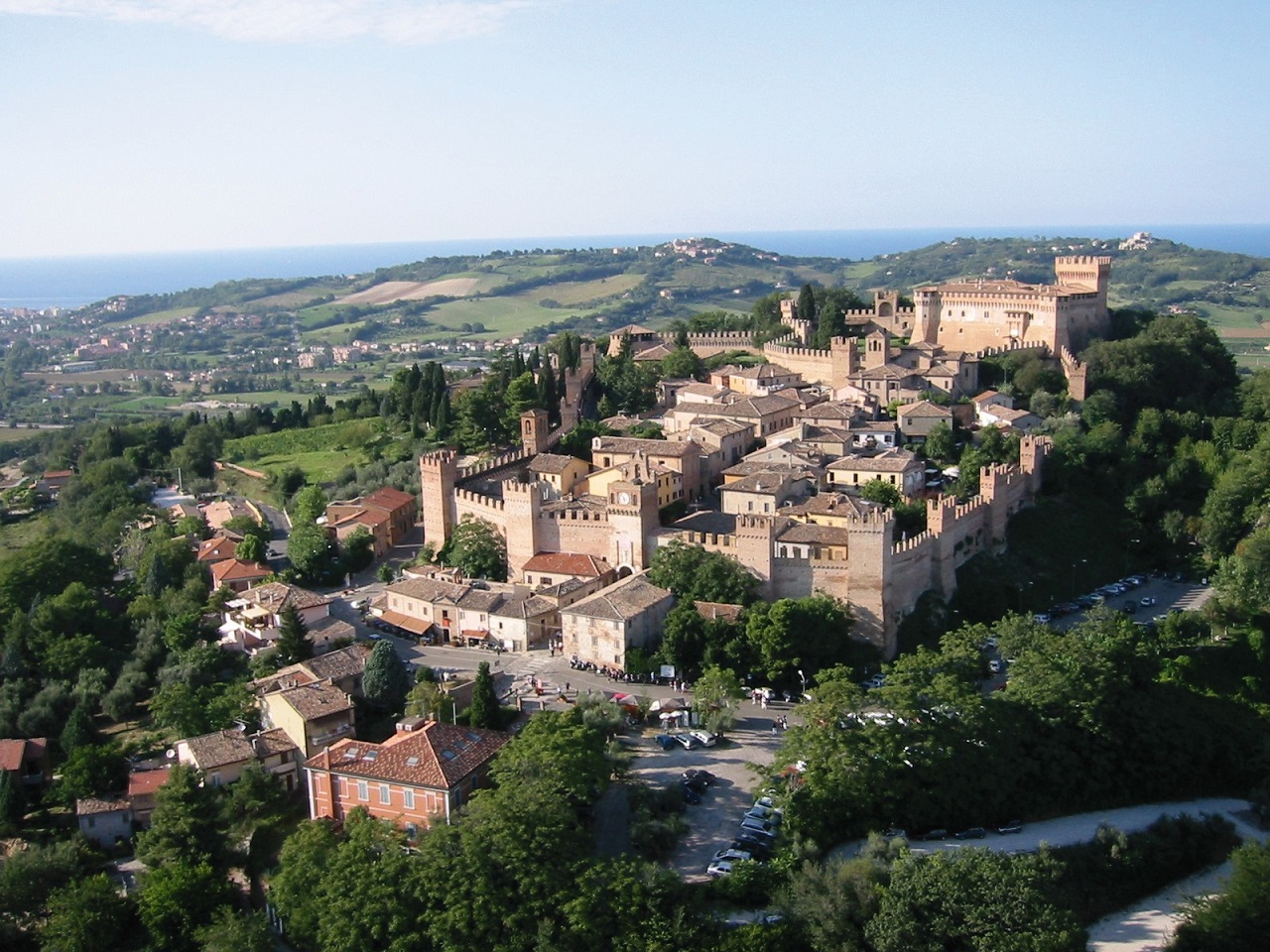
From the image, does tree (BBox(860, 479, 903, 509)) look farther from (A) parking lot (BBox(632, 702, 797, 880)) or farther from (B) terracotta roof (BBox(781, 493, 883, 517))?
(A) parking lot (BBox(632, 702, 797, 880))

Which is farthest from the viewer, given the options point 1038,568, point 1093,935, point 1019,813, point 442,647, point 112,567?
point 112,567

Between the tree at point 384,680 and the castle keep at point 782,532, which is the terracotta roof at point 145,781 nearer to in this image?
the tree at point 384,680

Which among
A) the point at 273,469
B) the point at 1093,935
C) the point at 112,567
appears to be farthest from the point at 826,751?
the point at 273,469

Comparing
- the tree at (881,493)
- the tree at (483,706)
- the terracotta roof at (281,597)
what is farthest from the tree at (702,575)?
the terracotta roof at (281,597)

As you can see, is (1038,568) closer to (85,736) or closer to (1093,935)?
(1093,935)

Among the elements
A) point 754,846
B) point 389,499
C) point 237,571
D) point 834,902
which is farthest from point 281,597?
point 834,902

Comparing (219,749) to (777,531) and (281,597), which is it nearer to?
(281,597)

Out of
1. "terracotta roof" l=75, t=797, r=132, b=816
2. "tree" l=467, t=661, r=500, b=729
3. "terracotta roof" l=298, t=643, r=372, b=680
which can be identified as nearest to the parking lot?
"tree" l=467, t=661, r=500, b=729
